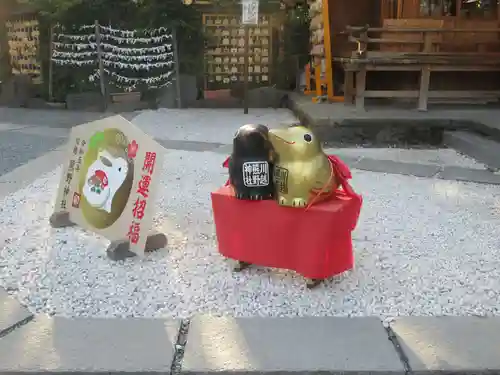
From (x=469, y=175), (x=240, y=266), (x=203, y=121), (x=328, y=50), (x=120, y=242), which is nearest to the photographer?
(x=240, y=266)

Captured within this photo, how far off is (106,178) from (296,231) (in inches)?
47.1

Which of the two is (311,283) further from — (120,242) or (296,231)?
(120,242)

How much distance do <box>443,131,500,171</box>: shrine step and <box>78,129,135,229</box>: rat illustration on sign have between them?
3901mm

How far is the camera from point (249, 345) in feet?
6.91

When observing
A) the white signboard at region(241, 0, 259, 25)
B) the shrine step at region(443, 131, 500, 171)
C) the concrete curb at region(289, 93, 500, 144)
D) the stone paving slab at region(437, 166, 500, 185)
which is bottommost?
the stone paving slab at region(437, 166, 500, 185)

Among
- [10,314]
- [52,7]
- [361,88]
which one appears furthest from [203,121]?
[10,314]

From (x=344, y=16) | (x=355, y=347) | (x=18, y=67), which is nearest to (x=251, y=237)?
(x=355, y=347)

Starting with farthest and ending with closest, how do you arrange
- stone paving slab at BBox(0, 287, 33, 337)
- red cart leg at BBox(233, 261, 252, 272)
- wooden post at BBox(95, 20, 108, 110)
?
wooden post at BBox(95, 20, 108, 110), red cart leg at BBox(233, 261, 252, 272), stone paving slab at BBox(0, 287, 33, 337)

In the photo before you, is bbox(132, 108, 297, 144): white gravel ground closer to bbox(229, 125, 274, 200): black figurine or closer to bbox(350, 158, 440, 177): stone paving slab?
bbox(350, 158, 440, 177): stone paving slab

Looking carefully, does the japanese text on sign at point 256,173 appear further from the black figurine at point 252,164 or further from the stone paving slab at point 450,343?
the stone paving slab at point 450,343

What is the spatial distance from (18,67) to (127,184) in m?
10.7

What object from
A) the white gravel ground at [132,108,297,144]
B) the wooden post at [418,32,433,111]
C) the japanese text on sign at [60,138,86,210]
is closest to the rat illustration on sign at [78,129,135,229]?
the japanese text on sign at [60,138,86,210]

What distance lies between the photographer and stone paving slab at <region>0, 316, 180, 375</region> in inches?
77.7

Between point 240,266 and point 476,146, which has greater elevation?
point 476,146
